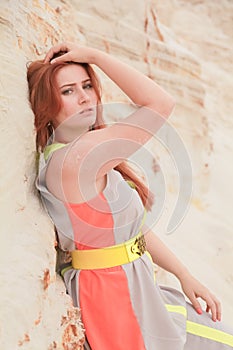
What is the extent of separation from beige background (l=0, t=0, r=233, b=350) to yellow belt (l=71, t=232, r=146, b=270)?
0.07 metres

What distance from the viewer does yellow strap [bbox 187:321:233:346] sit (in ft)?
4.61

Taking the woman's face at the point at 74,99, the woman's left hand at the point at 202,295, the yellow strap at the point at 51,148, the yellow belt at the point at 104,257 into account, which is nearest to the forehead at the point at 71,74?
the woman's face at the point at 74,99

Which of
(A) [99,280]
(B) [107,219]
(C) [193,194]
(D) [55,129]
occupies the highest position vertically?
(D) [55,129]

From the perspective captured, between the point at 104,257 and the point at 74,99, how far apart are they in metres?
0.40

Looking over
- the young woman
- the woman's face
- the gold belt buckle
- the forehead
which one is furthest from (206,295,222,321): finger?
the forehead

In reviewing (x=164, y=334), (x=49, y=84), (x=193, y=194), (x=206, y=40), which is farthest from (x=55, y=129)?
(x=206, y=40)

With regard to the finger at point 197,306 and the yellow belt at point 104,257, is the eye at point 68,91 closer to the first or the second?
the yellow belt at point 104,257

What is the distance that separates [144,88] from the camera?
1.29 metres

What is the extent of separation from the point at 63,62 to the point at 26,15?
0.27m

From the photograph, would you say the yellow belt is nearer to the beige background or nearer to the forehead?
the beige background

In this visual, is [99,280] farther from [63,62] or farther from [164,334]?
[63,62]

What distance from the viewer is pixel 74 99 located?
4.33 feet

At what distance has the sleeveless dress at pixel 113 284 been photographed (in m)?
1.22

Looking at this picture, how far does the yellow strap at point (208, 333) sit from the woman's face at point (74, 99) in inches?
23.7
